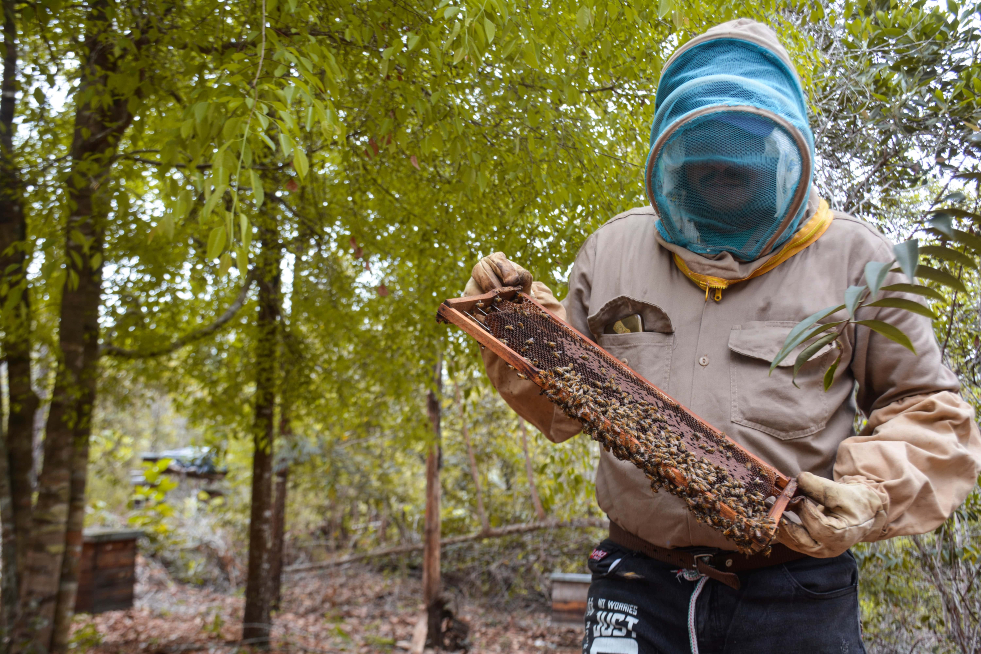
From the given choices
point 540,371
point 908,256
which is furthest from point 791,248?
point 908,256

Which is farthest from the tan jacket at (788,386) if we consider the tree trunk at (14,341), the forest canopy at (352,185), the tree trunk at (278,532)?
the tree trunk at (278,532)

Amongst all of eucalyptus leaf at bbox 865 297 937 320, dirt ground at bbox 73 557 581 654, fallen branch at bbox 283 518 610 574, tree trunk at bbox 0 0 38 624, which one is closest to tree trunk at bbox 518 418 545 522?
fallen branch at bbox 283 518 610 574

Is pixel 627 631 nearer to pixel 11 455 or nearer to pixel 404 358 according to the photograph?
pixel 404 358

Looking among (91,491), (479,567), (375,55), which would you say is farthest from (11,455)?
(91,491)

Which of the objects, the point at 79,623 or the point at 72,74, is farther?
the point at 79,623

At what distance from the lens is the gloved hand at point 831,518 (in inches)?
50.6

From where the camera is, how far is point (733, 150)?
1.59 m

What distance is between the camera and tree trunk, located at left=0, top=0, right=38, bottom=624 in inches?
144

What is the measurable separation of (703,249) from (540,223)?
1444mm

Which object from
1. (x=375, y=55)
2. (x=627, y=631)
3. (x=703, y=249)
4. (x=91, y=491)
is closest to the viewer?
(x=627, y=631)

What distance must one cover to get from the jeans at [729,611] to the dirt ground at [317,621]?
15.1 feet

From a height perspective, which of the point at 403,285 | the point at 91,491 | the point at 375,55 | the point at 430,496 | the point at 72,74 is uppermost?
the point at 72,74

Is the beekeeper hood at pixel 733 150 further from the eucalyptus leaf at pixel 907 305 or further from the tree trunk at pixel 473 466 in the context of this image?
the tree trunk at pixel 473 466

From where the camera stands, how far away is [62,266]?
13.6 ft
